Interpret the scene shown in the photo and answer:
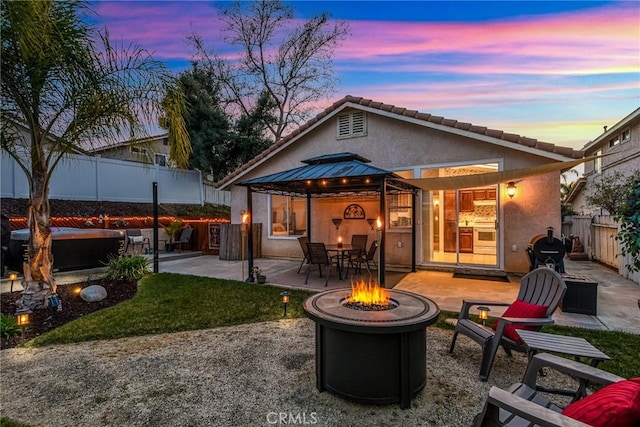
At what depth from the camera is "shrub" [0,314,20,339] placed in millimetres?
4297

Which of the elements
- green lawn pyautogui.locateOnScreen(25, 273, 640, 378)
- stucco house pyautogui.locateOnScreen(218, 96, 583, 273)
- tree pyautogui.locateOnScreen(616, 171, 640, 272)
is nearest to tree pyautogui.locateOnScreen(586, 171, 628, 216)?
stucco house pyautogui.locateOnScreen(218, 96, 583, 273)

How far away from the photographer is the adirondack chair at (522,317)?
10.3 feet

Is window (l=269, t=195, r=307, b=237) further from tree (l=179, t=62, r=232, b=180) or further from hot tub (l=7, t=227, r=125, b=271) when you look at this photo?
tree (l=179, t=62, r=232, b=180)

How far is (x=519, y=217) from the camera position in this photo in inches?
314

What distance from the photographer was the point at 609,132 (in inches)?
551

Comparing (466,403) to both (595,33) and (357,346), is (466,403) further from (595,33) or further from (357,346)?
(595,33)

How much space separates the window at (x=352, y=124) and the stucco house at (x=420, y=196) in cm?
3

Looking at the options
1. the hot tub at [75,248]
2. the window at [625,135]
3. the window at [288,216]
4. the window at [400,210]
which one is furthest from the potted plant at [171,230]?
the window at [625,135]

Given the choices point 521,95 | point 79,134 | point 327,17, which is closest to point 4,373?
point 79,134

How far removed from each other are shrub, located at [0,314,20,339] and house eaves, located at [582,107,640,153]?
46.7 feet

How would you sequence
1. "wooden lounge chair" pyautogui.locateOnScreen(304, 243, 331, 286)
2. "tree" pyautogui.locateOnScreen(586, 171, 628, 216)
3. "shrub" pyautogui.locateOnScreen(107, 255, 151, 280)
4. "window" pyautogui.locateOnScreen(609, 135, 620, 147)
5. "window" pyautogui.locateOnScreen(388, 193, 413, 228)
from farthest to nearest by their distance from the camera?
"window" pyautogui.locateOnScreen(609, 135, 620, 147), "tree" pyautogui.locateOnScreen(586, 171, 628, 216), "window" pyautogui.locateOnScreen(388, 193, 413, 228), "shrub" pyautogui.locateOnScreen(107, 255, 151, 280), "wooden lounge chair" pyautogui.locateOnScreen(304, 243, 331, 286)

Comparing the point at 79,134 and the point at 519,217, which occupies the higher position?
the point at 79,134

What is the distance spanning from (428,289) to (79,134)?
7.17 meters

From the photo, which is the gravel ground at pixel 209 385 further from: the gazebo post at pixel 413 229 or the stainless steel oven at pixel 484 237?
the stainless steel oven at pixel 484 237
